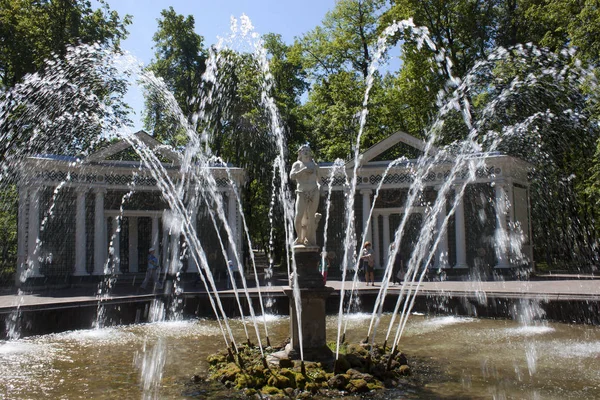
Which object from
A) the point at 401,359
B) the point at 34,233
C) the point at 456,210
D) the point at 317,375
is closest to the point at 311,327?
the point at 317,375

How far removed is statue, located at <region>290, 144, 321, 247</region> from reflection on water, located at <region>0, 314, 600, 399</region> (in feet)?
7.74

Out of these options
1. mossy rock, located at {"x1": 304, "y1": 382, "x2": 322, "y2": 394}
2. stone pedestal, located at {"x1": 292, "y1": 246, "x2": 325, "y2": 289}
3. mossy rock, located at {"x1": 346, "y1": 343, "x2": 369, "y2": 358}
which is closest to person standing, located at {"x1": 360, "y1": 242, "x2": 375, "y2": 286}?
mossy rock, located at {"x1": 346, "y1": 343, "x2": 369, "y2": 358}

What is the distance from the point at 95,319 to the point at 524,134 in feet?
76.2

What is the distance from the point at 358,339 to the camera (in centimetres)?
1048

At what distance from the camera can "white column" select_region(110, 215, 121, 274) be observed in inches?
935

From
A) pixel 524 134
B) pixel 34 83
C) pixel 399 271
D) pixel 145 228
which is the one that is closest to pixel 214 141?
pixel 145 228

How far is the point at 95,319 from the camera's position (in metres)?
12.7

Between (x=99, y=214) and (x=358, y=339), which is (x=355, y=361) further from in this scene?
(x=99, y=214)

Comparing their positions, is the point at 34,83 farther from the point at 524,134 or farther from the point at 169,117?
the point at 524,134

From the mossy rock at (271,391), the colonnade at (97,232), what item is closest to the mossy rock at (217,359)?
the mossy rock at (271,391)

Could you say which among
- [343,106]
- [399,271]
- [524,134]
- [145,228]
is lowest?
[399,271]

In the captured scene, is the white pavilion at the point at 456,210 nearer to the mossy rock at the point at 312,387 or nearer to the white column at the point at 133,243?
the white column at the point at 133,243

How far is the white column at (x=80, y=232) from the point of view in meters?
22.3

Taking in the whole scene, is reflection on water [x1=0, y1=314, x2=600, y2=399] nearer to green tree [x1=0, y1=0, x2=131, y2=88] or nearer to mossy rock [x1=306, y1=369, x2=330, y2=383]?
mossy rock [x1=306, y1=369, x2=330, y2=383]
